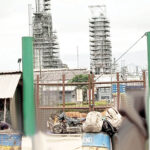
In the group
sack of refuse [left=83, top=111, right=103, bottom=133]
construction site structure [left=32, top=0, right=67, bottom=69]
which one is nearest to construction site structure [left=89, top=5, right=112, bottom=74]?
construction site structure [left=32, top=0, right=67, bottom=69]

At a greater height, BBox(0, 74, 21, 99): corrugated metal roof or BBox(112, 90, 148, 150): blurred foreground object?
BBox(0, 74, 21, 99): corrugated metal roof

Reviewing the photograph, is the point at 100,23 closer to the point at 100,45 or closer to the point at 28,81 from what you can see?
the point at 100,45

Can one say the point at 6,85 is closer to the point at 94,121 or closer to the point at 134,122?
the point at 134,122

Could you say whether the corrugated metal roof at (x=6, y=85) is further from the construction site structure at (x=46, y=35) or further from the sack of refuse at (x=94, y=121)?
the construction site structure at (x=46, y=35)

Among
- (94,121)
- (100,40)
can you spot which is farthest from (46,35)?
(94,121)

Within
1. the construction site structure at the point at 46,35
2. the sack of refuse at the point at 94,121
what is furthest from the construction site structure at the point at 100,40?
the sack of refuse at the point at 94,121

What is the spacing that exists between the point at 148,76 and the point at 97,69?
2049 inches

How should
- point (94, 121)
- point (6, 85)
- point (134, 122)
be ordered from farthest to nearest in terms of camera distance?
point (94, 121), point (6, 85), point (134, 122)

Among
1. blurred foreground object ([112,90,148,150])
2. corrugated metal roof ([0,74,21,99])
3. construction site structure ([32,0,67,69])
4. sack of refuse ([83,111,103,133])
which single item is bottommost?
sack of refuse ([83,111,103,133])

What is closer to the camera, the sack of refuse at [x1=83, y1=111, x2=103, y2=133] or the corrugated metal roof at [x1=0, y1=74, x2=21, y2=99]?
the corrugated metal roof at [x1=0, y1=74, x2=21, y2=99]

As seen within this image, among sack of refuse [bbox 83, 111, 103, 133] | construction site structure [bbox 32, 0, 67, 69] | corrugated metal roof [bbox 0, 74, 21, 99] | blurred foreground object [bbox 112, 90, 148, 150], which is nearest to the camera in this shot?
blurred foreground object [bbox 112, 90, 148, 150]

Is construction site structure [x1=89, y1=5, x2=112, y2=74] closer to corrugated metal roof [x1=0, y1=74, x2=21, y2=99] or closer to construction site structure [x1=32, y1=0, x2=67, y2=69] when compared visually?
construction site structure [x1=32, y1=0, x2=67, y2=69]

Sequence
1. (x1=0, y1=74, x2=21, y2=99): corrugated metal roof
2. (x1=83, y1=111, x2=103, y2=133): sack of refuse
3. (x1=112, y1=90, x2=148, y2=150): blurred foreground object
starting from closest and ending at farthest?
(x1=112, y1=90, x2=148, y2=150): blurred foreground object
(x1=0, y1=74, x2=21, y2=99): corrugated metal roof
(x1=83, y1=111, x2=103, y2=133): sack of refuse

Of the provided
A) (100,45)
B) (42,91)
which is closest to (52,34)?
(100,45)
